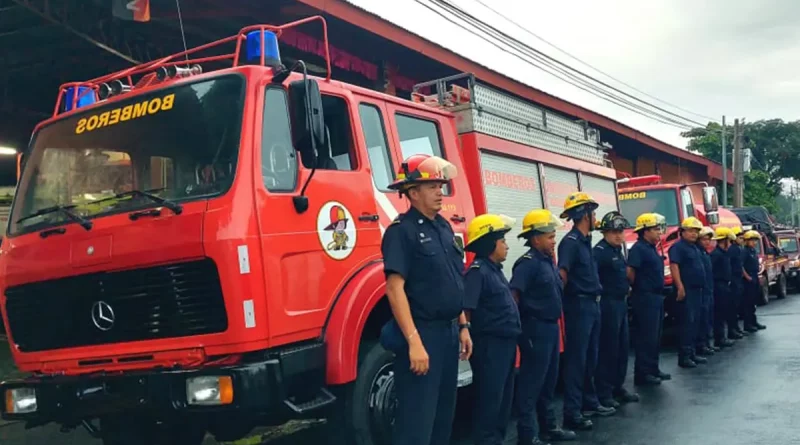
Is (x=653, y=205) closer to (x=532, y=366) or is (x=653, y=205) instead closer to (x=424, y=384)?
(x=532, y=366)

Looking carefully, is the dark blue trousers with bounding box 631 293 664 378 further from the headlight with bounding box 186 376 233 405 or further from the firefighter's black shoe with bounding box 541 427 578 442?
the headlight with bounding box 186 376 233 405

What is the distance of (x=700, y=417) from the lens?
6.19 meters

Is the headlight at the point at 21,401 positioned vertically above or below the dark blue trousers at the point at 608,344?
above

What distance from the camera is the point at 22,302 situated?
4551 mm

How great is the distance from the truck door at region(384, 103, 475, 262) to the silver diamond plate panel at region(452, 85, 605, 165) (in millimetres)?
271

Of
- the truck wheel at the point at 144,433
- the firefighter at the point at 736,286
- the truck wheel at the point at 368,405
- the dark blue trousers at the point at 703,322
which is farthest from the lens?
the firefighter at the point at 736,286

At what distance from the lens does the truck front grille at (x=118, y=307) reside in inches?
155

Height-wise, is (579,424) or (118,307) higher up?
(118,307)

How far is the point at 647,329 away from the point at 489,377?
336cm

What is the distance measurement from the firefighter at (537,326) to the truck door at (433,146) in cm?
54

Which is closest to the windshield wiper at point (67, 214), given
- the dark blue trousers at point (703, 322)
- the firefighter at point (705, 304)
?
the firefighter at point (705, 304)

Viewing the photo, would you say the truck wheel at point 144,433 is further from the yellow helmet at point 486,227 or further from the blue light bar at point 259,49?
the blue light bar at point 259,49

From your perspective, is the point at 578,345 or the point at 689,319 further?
the point at 689,319

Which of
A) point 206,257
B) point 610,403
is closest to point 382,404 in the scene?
point 206,257
